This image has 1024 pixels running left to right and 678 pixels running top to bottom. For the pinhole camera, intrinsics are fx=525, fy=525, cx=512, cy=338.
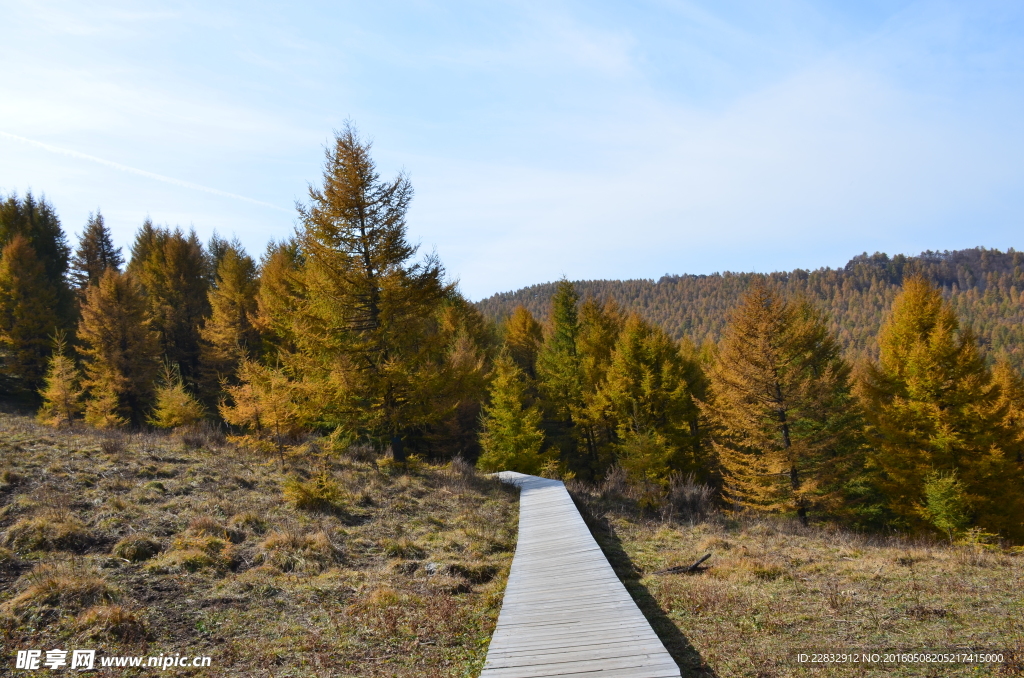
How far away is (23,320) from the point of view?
3250 centimetres

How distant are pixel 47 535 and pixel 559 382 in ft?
95.3

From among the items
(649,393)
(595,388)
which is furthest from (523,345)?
(649,393)

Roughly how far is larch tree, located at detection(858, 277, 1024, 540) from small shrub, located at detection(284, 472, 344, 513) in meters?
20.3

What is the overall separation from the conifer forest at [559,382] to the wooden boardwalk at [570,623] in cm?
841

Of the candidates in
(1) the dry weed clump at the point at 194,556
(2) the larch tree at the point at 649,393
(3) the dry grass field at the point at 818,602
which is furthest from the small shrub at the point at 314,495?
(2) the larch tree at the point at 649,393

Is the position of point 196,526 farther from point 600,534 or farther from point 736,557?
point 736,557

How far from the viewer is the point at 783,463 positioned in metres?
19.9

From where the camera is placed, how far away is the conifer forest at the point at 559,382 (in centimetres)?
1709

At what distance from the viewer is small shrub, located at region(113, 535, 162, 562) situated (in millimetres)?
8180

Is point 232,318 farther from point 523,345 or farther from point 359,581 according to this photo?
point 359,581

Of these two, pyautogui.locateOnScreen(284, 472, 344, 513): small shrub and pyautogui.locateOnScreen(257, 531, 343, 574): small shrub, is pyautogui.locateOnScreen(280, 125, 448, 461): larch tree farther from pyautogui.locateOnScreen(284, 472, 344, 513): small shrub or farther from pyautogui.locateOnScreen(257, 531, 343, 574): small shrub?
pyautogui.locateOnScreen(257, 531, 343, 574): small shrub

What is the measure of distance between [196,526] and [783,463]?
62.7 ft

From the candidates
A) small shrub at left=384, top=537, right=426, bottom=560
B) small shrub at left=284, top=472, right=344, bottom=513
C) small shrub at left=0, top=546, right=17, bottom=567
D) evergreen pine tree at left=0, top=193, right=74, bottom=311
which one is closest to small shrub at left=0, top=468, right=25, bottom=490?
small shrub at left=0, top=546, right=17, bottom=567

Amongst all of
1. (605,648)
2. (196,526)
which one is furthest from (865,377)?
(196,526)
